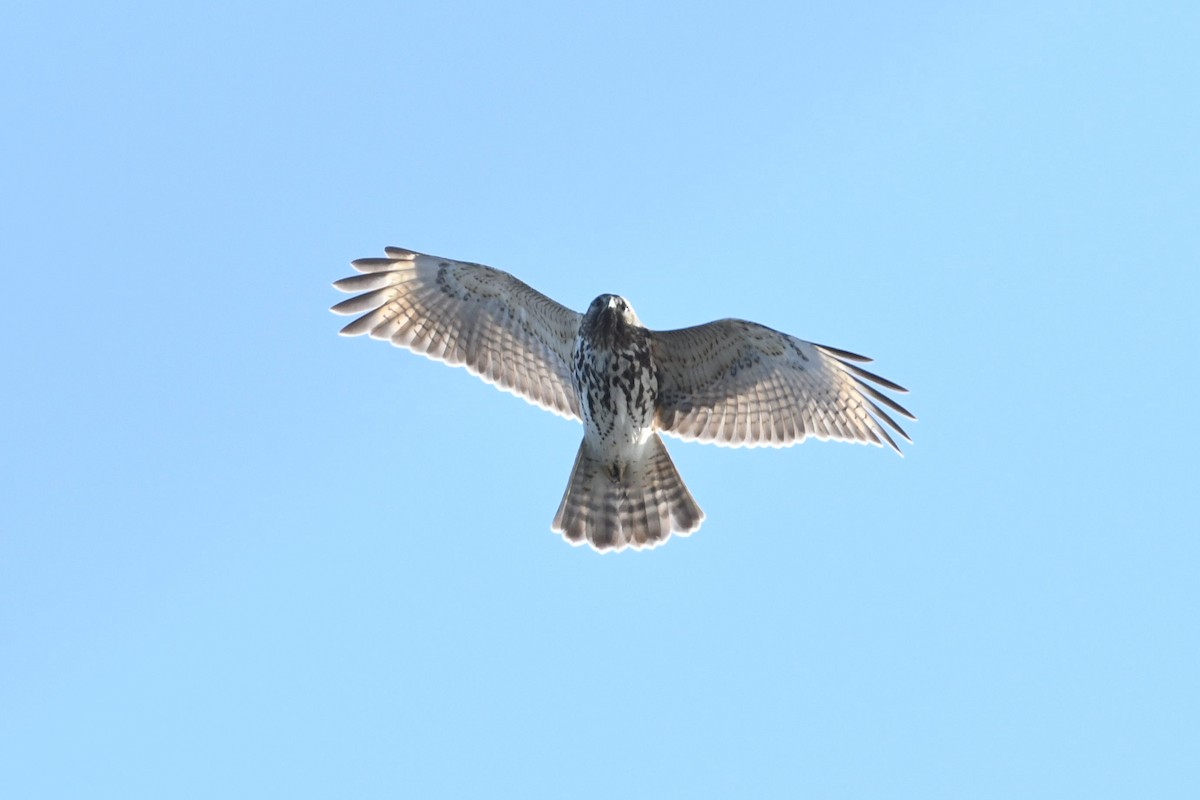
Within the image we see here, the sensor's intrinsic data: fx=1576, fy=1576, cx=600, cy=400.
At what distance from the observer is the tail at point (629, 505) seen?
1345 cm

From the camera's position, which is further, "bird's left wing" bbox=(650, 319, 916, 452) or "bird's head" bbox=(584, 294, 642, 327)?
"bird's left wing" bbox=(650, 319, 916, 452)

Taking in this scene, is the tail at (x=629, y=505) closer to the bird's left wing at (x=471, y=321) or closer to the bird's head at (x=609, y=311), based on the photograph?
the bird's left wing at (x=471, y=321)

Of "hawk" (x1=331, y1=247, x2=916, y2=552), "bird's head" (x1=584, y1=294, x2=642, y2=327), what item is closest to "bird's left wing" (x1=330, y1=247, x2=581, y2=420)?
"hawk" (x1=331, y1=247, x2=916, y2=552)

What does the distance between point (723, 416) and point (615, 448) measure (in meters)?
0.97

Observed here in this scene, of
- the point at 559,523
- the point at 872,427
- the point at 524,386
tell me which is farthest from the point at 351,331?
the point at 872,427

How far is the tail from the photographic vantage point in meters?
13.4

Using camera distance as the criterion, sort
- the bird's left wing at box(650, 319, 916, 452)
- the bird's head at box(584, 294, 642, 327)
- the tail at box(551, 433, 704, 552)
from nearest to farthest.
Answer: the bird's head at box(584, 294, 642, 327) < the bird's left wing at box(650, 319, 916, 452) < the tail at box(551, 433, 704, 552)

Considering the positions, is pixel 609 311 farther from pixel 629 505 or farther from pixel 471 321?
pixel 629 505

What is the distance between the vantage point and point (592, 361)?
1254 cm

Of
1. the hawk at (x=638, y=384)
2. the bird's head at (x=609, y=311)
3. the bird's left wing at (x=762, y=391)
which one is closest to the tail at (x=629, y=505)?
the hawk at (x=638, y=384)

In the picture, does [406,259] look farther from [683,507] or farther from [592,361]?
[683,507]

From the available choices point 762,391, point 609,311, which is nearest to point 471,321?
point 609,311

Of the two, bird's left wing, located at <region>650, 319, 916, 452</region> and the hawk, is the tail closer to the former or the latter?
the hawk

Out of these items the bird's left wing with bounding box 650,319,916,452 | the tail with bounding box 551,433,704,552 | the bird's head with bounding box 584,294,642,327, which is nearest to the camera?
the bird's head with bounding box 584,294,642,327
